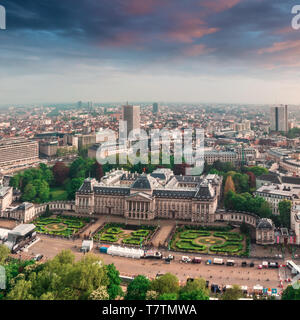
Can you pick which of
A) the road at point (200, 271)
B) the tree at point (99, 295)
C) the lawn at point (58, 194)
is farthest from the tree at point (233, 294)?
the lawn at point (58, 194)

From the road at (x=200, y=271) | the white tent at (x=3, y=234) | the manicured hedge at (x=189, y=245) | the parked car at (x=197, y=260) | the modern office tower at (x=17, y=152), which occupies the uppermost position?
the modern office tower at (x=17, y=152)

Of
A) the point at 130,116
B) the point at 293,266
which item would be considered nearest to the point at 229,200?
the point at 293,266

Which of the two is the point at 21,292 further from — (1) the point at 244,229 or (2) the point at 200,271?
(1) the point at 244,229

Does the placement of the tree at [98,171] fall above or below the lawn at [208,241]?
above

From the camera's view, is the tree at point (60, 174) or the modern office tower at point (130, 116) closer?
the tree at point (60, 174)

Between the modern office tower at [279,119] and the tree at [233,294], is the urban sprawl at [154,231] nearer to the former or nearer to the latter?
the tree at [233,294]
